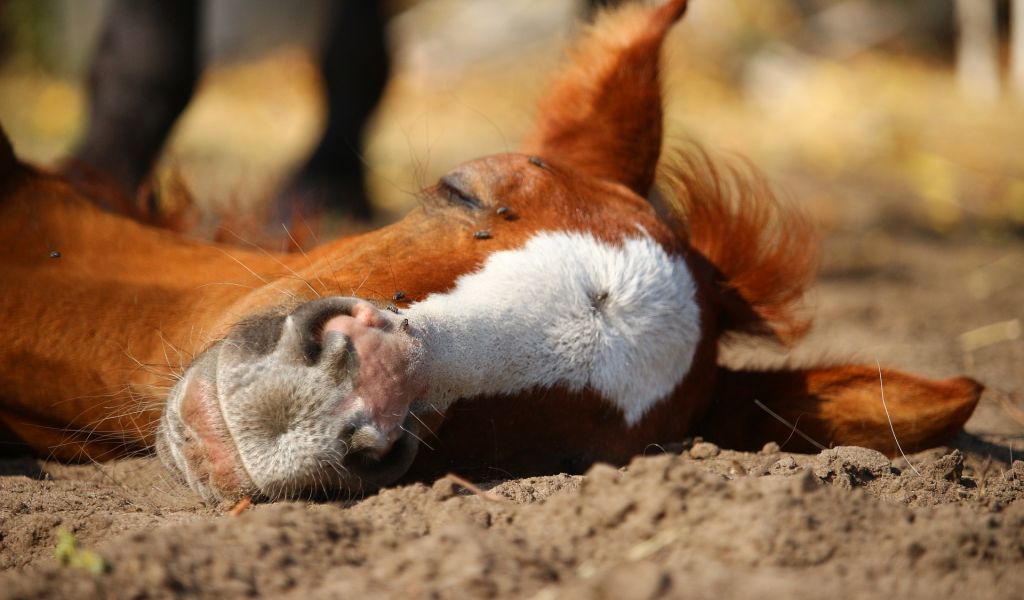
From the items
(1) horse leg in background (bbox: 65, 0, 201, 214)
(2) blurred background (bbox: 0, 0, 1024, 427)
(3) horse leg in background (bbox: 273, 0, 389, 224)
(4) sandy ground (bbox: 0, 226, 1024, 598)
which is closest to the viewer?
(4) sandy ground (bbox: 0, 226, 1024, 598)

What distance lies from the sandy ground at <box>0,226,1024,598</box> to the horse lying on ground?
15 cm

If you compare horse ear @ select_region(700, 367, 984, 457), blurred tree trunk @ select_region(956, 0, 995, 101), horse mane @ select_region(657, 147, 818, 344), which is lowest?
blurred tree trunk @ select_region(956, 0, 995, 101)

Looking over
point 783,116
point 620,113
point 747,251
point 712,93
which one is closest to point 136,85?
point 620,113

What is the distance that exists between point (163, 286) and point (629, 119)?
1415mm

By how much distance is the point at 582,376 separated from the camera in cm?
234

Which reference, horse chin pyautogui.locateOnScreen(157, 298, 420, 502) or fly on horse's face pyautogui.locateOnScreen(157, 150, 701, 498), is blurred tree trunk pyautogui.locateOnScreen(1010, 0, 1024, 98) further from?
horse chin pyautogui.locateOnScreen(157, 298, 420, 502)

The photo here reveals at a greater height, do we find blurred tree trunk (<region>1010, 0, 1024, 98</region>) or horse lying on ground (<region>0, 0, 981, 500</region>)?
horse lying on ground (<region>0, 0, 981, 500</region>)

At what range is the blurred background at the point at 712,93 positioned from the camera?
7.63m

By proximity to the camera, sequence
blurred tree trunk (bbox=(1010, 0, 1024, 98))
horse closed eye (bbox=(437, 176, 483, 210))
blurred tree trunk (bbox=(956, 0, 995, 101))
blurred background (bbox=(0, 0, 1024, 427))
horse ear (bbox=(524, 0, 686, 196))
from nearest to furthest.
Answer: horse closed eye (bbox=(437, 176, 483, 210))
horse ear (bbox=(524, 0, 686, 196))
blurred background (bbox=(0, 0, 1024, 427))
blurred tree trunk (bbox=(1010, 0, 1024, 98))
blurred tree trunk (bbox=(956, 0, 995, 101))

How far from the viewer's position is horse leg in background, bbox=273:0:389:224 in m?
5.86

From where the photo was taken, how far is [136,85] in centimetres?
419

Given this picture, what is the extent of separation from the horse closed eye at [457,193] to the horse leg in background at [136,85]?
6.69 feet

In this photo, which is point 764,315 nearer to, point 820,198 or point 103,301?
point 103,301

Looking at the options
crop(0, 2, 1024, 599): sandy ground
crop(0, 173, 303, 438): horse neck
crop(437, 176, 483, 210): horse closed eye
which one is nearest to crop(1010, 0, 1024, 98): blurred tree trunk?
crop(0, 2, 1024, 599): sandy ground
